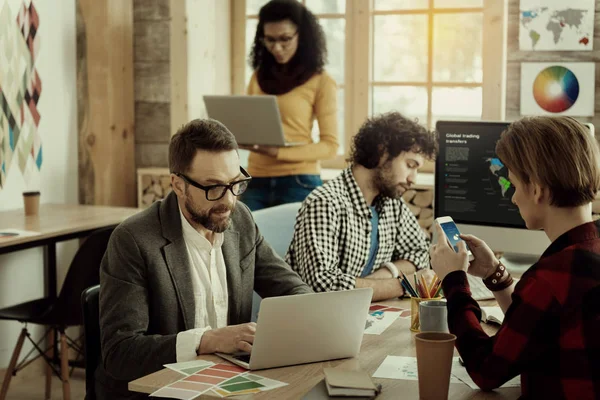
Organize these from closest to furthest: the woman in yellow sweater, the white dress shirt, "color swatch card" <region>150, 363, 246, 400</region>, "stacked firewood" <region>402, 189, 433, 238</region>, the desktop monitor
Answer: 1. "color swatch card" <region>150, 363, 246, 400</region>
2. the white dress shirt
3. the desktop monitor
4. the woman in yellow sweater
5. "stacked firewood" <region>402, 189, 433, 238</region>

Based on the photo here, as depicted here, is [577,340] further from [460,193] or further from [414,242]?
[414,242]

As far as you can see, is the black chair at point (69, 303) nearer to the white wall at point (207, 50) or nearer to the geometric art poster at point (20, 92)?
the geometric art poster at point (20, 92)

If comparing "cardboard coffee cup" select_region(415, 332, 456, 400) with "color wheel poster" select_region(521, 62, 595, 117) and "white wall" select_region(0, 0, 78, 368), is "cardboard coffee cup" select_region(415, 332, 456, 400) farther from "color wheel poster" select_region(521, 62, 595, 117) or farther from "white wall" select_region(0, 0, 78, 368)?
"white wall" select_region(0, 0, 78, 368)

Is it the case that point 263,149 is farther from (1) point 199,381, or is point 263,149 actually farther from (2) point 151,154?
(1) point 199,381

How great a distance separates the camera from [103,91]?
4578 millimetres

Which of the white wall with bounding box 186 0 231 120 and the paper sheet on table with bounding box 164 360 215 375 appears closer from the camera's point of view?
the paper sheet on table with bounding box 164 360 215 375

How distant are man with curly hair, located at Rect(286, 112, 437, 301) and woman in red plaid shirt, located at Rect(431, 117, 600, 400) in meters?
1.01

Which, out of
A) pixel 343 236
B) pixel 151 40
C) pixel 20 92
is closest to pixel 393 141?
pixel 343 236

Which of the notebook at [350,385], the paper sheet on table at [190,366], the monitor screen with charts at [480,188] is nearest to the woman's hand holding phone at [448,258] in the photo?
the notebook at [350,385]

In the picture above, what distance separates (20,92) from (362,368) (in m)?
2.90

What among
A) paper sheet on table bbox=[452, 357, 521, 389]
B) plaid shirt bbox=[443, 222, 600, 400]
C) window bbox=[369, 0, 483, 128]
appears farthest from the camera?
window bbox=[369, 0, 483, 128]

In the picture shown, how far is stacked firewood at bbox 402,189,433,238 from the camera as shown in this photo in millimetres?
4297

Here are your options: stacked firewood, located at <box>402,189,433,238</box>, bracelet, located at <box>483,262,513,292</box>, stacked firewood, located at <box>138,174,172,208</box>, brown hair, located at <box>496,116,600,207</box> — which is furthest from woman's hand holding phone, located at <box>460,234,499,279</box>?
stacked firewood, located at <box>138,174,172,208</box>

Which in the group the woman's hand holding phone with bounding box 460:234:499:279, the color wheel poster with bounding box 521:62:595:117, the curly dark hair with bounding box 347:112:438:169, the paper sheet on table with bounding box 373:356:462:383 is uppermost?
the color wheel poster with bounding box 521:62:595:117
